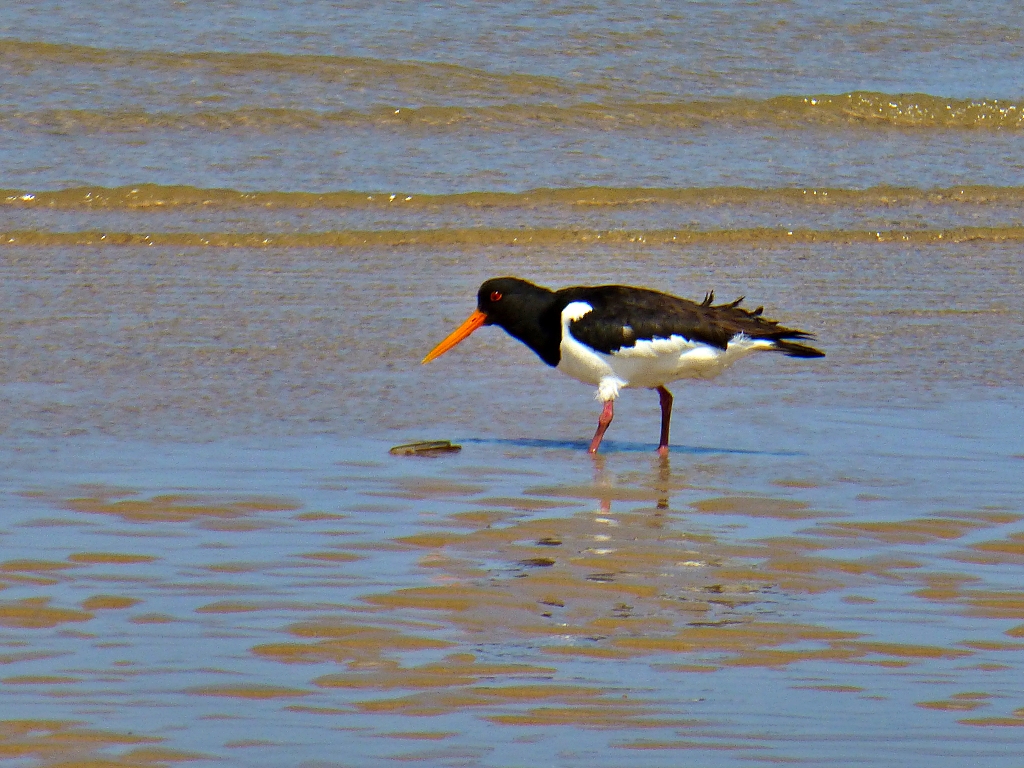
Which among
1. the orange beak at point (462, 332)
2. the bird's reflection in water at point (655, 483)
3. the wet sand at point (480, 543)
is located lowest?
the bird's reflection in water at point (655, 483)

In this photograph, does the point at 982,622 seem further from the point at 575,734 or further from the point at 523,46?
the point at 523,46

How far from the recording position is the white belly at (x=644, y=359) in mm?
6801

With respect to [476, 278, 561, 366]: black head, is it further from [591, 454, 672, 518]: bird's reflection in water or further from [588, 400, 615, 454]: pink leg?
[591, 454, 672, 518]: bird's reflection in water

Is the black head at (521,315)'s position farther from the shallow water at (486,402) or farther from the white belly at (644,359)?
the shallow water at (486,402)

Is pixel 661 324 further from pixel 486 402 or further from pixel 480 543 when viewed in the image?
pixel 480 543

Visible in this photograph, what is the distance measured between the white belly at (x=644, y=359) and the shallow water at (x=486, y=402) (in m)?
0.27

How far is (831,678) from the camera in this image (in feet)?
12.9

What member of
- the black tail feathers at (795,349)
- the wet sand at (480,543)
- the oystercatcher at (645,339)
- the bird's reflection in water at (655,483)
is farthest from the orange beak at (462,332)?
the black tail feathers at (795,349)

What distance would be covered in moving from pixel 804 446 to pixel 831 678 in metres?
2.68

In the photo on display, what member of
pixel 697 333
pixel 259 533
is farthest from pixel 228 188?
pixel 259 533

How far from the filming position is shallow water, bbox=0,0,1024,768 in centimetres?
378

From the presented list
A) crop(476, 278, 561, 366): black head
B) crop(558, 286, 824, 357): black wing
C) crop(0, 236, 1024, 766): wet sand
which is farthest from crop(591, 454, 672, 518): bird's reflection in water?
crop(476, 278, 561, 366): black head

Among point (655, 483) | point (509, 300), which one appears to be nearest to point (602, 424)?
point (655, 483)

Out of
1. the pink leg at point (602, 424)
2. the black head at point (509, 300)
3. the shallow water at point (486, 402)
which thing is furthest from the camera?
the black head at point (509, 300)
